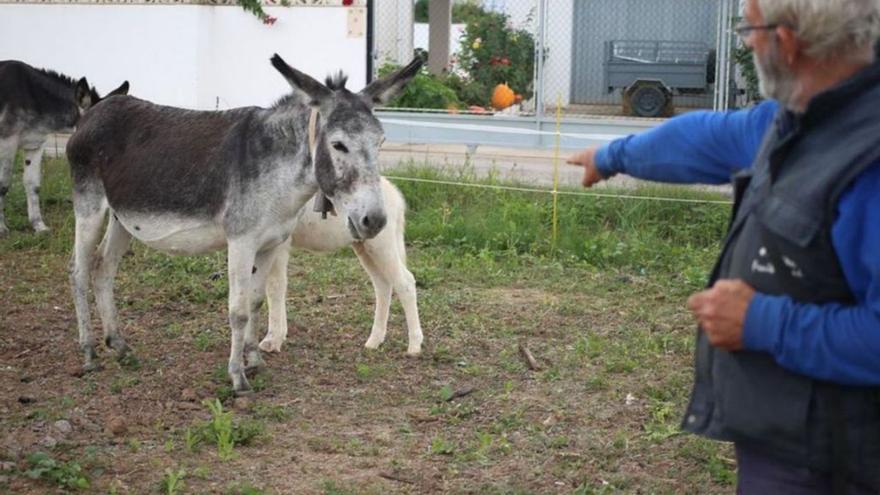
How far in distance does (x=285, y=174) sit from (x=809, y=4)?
440cm

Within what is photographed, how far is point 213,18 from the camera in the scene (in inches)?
700

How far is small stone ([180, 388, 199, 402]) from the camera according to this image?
22.4 ft

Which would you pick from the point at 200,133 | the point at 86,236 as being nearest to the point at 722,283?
the point at 200,133

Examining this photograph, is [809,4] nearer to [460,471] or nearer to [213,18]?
[460,471]

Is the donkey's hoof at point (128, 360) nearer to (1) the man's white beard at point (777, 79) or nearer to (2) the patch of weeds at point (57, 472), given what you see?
(2) the patch of weeds at point (57, 472)

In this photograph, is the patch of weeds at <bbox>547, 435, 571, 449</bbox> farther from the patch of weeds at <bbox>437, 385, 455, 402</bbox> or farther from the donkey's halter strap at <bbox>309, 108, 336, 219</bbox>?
the donkey's halter strap at <bbox>309, 108, 336, 219</bbox>

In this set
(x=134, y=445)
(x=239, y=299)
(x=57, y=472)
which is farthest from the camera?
(x=239, y=299)

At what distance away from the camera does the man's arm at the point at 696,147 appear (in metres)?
3.20

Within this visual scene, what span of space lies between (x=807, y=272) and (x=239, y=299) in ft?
15.2

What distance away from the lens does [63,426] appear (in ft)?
20.4

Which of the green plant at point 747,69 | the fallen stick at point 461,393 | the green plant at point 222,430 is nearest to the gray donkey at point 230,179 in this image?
the green plant at point 222,430

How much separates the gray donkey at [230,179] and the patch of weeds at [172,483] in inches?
60.5

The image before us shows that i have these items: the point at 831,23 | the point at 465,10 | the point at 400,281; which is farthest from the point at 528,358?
the point at 465,10

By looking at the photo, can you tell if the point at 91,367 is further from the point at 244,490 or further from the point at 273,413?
the point at 244,490
